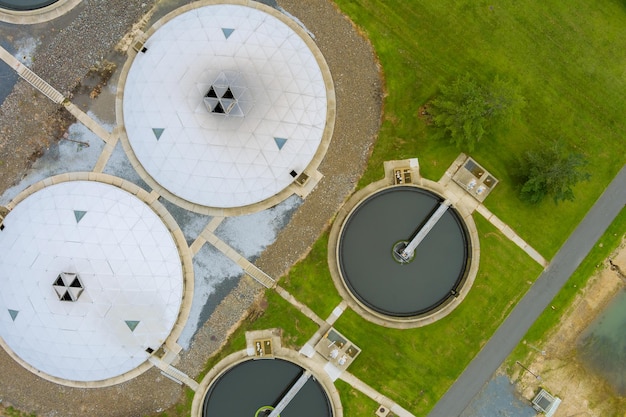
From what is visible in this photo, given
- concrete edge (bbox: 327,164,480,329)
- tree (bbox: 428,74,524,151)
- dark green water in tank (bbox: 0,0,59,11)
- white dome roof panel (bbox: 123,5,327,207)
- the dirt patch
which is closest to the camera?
white dome roof panel (bbox: 123,5,327,207)

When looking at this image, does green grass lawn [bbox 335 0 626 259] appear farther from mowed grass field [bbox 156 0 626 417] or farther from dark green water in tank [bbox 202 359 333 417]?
dark green water in tank [bbox 202 359 333 417]

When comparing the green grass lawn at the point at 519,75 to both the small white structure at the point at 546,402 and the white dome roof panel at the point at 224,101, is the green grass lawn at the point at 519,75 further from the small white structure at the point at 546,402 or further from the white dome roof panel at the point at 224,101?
the small white structure at the point at 546,402

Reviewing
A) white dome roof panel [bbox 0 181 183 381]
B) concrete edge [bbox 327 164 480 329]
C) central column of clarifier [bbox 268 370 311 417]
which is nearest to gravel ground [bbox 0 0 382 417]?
concrete edge [bbox 327 164 480 329]

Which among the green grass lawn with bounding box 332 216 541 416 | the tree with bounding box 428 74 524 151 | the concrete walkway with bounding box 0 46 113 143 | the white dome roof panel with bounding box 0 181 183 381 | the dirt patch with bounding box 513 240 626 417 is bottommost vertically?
the white dome roof panel with bounding box 0 181 183 381

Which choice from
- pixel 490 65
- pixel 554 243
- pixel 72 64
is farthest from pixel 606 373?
pixel 72 64

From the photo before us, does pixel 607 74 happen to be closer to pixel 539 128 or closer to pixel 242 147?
pixel 539 128

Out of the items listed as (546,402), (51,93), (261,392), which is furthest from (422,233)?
(51,93)
